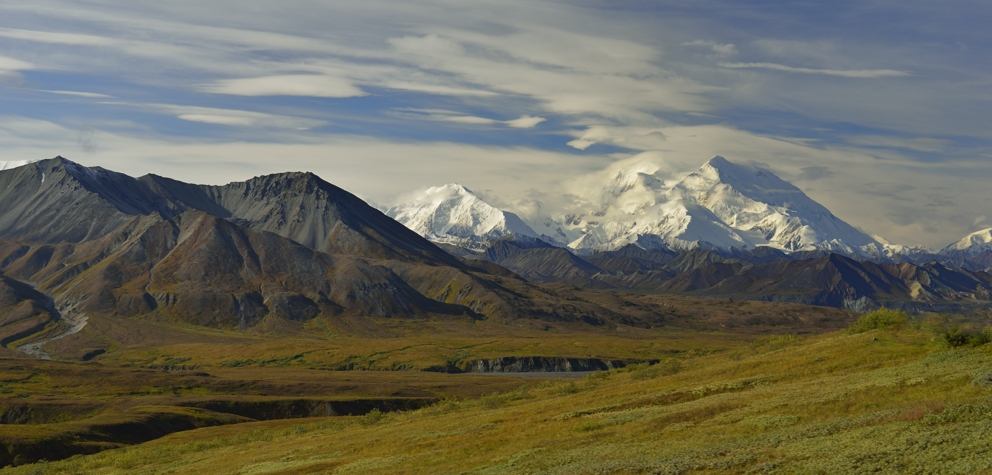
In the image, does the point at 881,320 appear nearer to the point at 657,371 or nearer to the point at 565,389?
the point at 657,371

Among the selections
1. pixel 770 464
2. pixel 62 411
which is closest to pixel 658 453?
pixel 770 464

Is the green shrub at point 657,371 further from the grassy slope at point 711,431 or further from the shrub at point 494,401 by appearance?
the shrub at point 494,401

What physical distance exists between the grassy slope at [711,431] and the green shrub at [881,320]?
394cm

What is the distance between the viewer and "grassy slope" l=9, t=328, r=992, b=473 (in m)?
36.3

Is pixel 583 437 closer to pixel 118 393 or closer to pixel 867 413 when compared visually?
pixel 867 413

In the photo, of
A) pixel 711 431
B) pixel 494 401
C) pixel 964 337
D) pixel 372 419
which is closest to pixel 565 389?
pixel 494 401

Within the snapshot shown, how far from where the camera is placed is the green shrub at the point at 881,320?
82688 mm

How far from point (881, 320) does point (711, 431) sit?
46.1 m

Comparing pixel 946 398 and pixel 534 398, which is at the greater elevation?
pixel 946 398

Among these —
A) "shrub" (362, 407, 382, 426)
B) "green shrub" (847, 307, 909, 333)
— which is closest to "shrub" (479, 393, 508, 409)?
"shrub" (362, 407, 382, 426)

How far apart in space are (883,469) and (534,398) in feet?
197

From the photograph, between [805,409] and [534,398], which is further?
[534,398]

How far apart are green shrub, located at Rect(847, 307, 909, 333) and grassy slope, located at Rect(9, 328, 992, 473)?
394 cm

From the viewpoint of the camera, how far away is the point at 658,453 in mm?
41688
